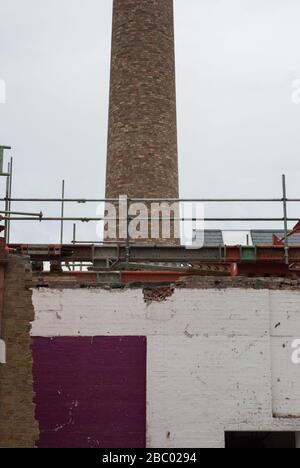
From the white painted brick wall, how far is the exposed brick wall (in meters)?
1.31

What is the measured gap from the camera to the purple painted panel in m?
11.3

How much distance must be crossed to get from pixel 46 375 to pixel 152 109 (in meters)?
9.49

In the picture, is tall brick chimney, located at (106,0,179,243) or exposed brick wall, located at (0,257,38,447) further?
tall brick chimney, located at (106,0,179,243)

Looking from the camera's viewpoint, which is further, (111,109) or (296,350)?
(111,109)

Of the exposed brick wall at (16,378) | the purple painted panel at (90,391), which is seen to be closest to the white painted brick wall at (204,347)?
the purple painted panel at (90,391)

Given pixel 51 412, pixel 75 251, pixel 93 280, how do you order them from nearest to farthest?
Result: 1. pixel 51 412
2. pixel 93 280
3. pixel 75 251

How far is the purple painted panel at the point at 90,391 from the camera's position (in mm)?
11266

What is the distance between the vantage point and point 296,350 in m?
11.7

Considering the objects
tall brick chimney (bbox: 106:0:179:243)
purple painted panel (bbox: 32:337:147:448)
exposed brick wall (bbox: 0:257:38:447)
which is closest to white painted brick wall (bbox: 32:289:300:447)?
purple painted panel (bbox: 32:337:147:448)

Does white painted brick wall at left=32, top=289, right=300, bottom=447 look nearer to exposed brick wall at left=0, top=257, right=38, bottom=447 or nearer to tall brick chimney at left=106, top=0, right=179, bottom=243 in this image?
exposed brick wall at left=0, top=257, right=38, bottom=447

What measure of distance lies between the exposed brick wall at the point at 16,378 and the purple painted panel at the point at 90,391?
1021 mm

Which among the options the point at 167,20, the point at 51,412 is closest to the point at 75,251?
the point at 51,412

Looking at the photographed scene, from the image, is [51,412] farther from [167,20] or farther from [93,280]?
[167,20]

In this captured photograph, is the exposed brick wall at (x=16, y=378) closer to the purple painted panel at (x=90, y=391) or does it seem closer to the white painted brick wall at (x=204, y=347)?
the purple painted panel at (x=90, y=391)
